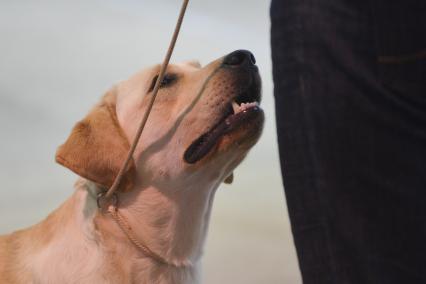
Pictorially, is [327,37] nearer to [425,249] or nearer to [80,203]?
[425,249]

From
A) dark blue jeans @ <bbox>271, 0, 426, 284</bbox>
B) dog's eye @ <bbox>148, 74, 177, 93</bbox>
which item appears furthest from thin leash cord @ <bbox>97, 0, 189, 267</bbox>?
dark blue jeans @ <bbox>271, 0, 426, 284</bbox>

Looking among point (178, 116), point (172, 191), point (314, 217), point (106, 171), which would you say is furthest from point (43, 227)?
point (314, 217)

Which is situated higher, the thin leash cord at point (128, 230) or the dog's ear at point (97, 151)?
the dog's ear at point (97, 151)

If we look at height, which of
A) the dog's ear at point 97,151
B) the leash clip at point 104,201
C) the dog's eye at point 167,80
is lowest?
the leash clip at point 104,201

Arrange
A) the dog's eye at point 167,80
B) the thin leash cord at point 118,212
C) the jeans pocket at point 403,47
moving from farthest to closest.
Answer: the dog's eye at point 167,80 → the thin leash cord at point 118,212 → the jeans pocket at point 403,47

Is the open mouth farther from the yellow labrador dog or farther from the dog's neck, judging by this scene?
the dog's neck

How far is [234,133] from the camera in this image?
1.96 m

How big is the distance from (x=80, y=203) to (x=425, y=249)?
150cm

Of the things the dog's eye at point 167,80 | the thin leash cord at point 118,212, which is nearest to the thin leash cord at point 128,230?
the thin leash cord at point 118,212

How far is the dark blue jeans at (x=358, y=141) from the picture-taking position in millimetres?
942

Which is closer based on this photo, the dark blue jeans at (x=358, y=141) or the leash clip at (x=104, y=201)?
the dark blue jeans at (x=358, y=141)

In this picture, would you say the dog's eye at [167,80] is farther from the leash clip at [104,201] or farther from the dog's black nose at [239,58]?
the leash clip at [104,201]

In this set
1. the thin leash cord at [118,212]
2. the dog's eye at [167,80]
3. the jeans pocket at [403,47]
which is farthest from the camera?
the dog's eye at [167,80]

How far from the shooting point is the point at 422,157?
97 centimetres
